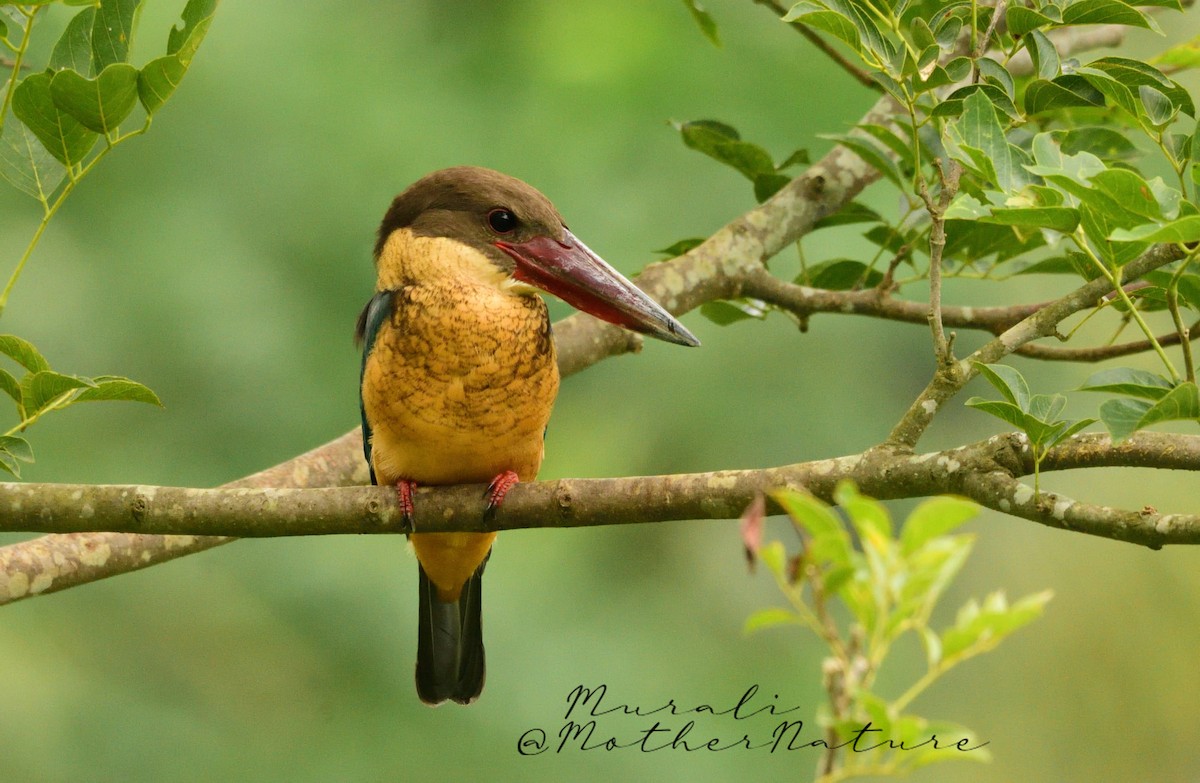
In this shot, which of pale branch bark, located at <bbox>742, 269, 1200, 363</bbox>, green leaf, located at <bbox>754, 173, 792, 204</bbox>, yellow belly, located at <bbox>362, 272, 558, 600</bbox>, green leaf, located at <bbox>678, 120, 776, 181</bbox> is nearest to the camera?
yellow belly, located at <bbox>362, 272, 558, 600</bbox>

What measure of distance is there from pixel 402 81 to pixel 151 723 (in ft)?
8.86

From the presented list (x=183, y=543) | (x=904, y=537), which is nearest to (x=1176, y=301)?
(x=904, y=537)

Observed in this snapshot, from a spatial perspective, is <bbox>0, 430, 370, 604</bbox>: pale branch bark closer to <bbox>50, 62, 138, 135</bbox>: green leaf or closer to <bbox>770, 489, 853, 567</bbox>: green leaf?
<bbox>50, 62, 138, 135</bbox>: green leaf

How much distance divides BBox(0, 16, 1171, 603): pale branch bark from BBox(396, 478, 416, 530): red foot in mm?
325

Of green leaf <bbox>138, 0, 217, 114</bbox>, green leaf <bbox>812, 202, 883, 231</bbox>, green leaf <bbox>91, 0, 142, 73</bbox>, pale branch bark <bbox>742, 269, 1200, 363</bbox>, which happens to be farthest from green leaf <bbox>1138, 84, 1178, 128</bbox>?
green leaf <bbox>91, 0, 142, 73</bbox>

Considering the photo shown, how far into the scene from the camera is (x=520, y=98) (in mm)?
5004

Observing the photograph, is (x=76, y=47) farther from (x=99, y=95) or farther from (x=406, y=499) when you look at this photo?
(x=406, y=499)

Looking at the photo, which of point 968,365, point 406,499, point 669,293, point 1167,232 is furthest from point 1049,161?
point 669,293

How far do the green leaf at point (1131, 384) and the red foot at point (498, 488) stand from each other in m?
1.01

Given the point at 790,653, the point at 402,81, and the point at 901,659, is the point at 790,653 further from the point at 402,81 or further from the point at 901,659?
the point at 402,81

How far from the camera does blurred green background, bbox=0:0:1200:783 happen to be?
435 cm

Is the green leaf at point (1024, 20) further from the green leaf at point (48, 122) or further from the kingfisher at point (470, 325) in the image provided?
the green leaf at point (48, 122)

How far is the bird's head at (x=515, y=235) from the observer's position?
246 centimetres

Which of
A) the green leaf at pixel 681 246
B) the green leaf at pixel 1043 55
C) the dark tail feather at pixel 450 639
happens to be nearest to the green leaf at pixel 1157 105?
the green leaf at pixel 1043 55
